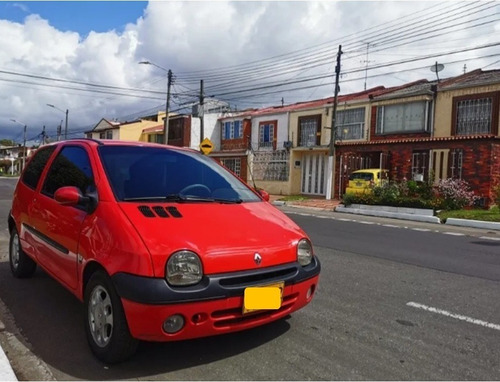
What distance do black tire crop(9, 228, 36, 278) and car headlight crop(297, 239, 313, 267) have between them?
3.32m

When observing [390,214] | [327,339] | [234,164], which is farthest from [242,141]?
[327,339]

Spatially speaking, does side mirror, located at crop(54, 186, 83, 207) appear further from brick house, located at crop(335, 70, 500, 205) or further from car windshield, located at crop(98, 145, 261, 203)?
brick house, located at crop(335, 70, 500, 205)

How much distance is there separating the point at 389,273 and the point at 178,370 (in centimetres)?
417

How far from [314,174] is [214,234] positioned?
25530mm

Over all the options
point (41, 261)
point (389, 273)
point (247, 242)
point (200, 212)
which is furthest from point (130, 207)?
point (389, 273)

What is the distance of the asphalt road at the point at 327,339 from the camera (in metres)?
3.10

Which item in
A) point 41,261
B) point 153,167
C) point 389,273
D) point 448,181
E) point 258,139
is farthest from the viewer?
point 258,139

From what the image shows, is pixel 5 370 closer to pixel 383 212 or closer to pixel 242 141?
pixel 383 212

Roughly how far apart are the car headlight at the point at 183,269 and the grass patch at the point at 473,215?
14.2 m

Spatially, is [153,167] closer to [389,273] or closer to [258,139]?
[389,273]

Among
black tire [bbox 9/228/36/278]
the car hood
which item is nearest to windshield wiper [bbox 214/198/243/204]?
the car hood

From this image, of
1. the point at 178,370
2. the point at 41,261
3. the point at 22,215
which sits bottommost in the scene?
the point at 178,370

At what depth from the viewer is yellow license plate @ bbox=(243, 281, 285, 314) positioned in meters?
3.04

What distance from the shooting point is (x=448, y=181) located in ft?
57.5
